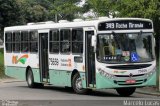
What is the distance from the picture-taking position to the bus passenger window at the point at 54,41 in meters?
22.1

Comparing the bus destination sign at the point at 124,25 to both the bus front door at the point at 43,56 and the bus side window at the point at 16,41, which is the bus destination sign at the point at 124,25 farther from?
the bus side window at the point at 16,41

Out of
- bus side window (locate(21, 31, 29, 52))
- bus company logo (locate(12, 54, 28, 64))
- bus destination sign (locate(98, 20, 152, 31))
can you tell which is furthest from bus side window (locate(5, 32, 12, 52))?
bus destination sign (locate(98, 20, 152, 31))

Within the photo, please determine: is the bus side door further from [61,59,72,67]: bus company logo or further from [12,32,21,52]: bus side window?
[12,32,21,52]: bus side window

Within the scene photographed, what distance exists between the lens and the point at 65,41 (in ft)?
70.2

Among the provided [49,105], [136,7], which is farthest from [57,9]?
[49,105]

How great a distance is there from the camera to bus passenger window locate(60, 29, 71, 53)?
2117 centimetres

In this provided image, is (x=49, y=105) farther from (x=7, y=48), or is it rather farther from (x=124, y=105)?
(x=7, y=48)

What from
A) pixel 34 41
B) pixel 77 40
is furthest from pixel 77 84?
pixel 34 41

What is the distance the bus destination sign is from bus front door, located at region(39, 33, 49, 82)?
461 centimetres

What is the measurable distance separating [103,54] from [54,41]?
383 centimetres

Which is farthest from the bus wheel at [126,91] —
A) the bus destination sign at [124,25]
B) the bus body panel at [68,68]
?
the bus destination sign at [124,25]

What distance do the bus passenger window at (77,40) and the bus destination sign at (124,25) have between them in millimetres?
1357

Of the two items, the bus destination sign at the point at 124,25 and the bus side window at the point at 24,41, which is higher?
the bus destination sign at the point at 124,25

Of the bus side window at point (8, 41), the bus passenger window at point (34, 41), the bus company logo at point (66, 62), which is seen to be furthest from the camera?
the bus side window at point (8, 41)
